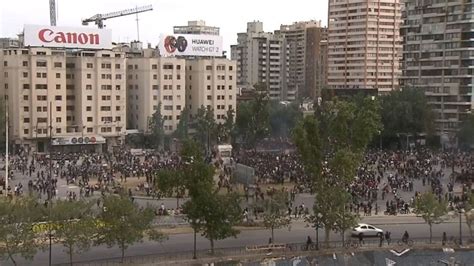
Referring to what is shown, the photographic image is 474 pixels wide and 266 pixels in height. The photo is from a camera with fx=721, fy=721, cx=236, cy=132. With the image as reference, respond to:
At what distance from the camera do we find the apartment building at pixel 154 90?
88.6 m

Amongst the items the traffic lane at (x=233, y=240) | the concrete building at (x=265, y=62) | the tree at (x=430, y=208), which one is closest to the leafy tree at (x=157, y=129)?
the traffic lane at (x=233, y=240)

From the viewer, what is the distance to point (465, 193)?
45.2 meters

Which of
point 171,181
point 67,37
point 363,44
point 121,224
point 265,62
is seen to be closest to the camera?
point 121,224

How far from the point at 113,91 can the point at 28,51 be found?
1082 centimetres

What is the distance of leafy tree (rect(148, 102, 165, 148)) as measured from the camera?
273 ft

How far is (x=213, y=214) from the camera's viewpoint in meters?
31.5

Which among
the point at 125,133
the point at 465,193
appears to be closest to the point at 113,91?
the point at 125,133

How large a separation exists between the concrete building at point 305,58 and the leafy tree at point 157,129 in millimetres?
72456

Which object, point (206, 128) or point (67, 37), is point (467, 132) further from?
point (67, 37)

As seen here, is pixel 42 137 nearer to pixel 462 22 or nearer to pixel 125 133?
pixel 125 133

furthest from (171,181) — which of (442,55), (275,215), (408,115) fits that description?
(442,55)

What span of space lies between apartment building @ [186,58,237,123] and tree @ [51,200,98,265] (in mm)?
63039

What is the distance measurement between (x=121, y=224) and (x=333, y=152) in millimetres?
15262

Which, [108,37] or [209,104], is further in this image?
[209,104]
